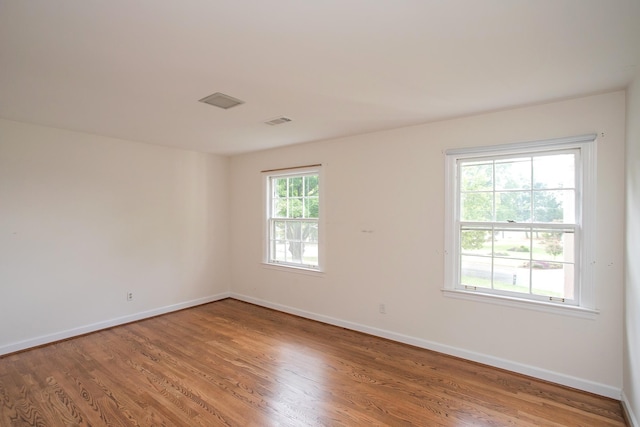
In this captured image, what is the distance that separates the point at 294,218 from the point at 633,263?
356 cm

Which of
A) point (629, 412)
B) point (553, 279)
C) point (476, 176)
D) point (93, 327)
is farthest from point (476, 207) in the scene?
point (93, 327)

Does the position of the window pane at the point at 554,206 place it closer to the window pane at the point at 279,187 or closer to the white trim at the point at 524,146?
the white trim at the point at 524,146

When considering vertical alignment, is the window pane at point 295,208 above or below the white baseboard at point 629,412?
above

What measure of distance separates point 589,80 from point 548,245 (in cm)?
134

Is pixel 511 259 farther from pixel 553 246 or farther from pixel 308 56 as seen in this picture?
pixel 308 56

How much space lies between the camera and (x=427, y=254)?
330cm

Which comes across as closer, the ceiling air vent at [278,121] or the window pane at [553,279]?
the window pane at [553,279]

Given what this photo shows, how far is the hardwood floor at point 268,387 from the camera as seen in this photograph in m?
Answer: 2.19

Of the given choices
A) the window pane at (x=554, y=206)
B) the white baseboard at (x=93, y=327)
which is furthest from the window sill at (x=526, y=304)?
the white baseboard at (x=93, y=327)

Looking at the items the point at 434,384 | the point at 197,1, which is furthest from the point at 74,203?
the point at 434,384

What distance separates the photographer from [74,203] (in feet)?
12.0

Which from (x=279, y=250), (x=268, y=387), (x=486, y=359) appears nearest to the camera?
(x=268, y=387)

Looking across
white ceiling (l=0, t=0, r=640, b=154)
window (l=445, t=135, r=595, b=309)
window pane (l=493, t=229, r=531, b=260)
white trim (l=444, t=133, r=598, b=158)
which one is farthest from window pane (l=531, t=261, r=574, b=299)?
white ceiling (l=0, t=0, r=640, b=154)

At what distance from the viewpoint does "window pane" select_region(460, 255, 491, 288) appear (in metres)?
3.02
